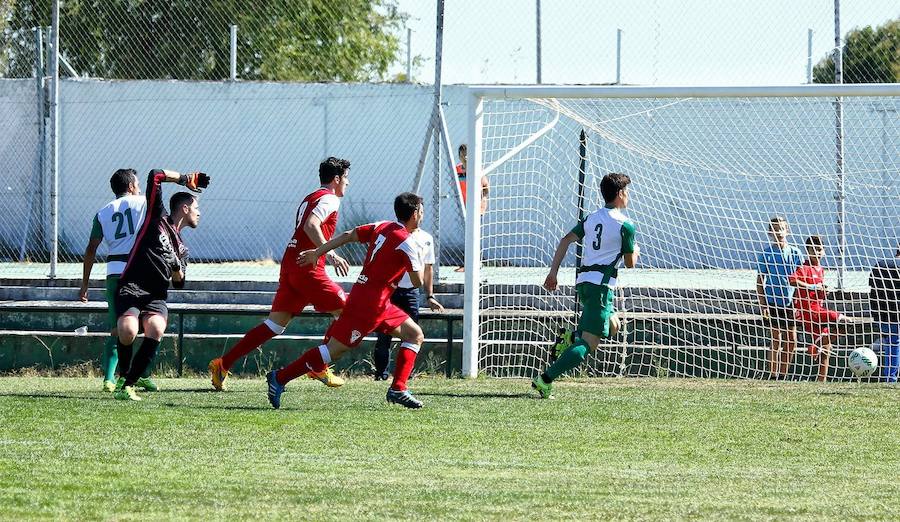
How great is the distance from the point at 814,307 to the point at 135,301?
668 cm

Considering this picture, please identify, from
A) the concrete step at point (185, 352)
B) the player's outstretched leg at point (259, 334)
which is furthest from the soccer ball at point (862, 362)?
the player's outstretched leg at point (259, 334)

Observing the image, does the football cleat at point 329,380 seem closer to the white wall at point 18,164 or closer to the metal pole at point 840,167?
the metal pole at point 840,167

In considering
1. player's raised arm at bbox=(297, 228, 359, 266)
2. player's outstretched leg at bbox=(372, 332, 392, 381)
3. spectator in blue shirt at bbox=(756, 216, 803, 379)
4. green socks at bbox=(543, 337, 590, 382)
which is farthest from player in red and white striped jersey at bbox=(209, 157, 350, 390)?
spectator in blue shirt at bbox=(756, 216, 803, 379)

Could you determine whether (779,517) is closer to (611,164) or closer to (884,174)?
(611,164)

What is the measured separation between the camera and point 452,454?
7293 millimetres

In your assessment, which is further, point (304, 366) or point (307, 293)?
point (307, 293)

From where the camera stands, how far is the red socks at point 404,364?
367 inches

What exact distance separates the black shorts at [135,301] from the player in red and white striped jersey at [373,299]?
118 cm

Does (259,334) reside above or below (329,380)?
above

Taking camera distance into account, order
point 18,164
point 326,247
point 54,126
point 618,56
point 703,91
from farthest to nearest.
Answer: point 18,164, point 618,56, point 54,126, point 703,91, point 326,247

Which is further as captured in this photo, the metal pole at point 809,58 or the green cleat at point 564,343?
the metal pole at point 809,58

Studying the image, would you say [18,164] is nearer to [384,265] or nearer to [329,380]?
[329,380]

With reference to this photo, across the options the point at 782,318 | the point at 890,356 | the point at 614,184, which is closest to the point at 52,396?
the point at 614,184

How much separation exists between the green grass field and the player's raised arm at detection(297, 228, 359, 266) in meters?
1.08
